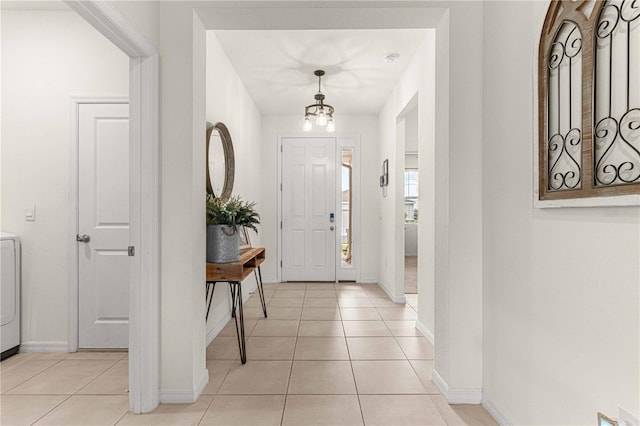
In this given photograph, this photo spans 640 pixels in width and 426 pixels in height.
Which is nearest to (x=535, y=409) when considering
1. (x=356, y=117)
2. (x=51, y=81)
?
(x=51, y=81)

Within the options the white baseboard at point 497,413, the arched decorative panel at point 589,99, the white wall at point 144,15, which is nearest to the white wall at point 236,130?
the white wall at point 144,15

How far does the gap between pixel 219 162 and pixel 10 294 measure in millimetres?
1854

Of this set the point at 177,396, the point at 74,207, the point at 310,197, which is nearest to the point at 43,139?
the point at 74,207

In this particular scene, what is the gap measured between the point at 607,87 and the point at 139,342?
238cm

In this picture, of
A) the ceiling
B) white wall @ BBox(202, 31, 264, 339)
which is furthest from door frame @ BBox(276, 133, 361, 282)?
the ceiling

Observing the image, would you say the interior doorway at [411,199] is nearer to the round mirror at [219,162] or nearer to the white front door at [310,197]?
the white front door at [310,197]

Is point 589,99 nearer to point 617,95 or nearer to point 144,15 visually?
point 617,95

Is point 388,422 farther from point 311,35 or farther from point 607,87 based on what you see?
point 311,35

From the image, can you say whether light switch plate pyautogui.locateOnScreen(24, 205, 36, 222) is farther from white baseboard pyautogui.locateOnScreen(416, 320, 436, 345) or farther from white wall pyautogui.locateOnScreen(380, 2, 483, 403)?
white baseboard pyautogui.locateOnScreen(416, 320, 436, 345)

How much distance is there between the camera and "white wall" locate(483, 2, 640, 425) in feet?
3.62

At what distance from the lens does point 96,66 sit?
A: 2674 mm

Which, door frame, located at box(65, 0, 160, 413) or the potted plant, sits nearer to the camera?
door frame, located at box(65, 0, 160, 413)

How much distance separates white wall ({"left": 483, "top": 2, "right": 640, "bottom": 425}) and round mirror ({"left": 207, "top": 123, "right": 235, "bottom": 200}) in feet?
6.81

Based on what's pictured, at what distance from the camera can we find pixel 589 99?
3.98 feet
